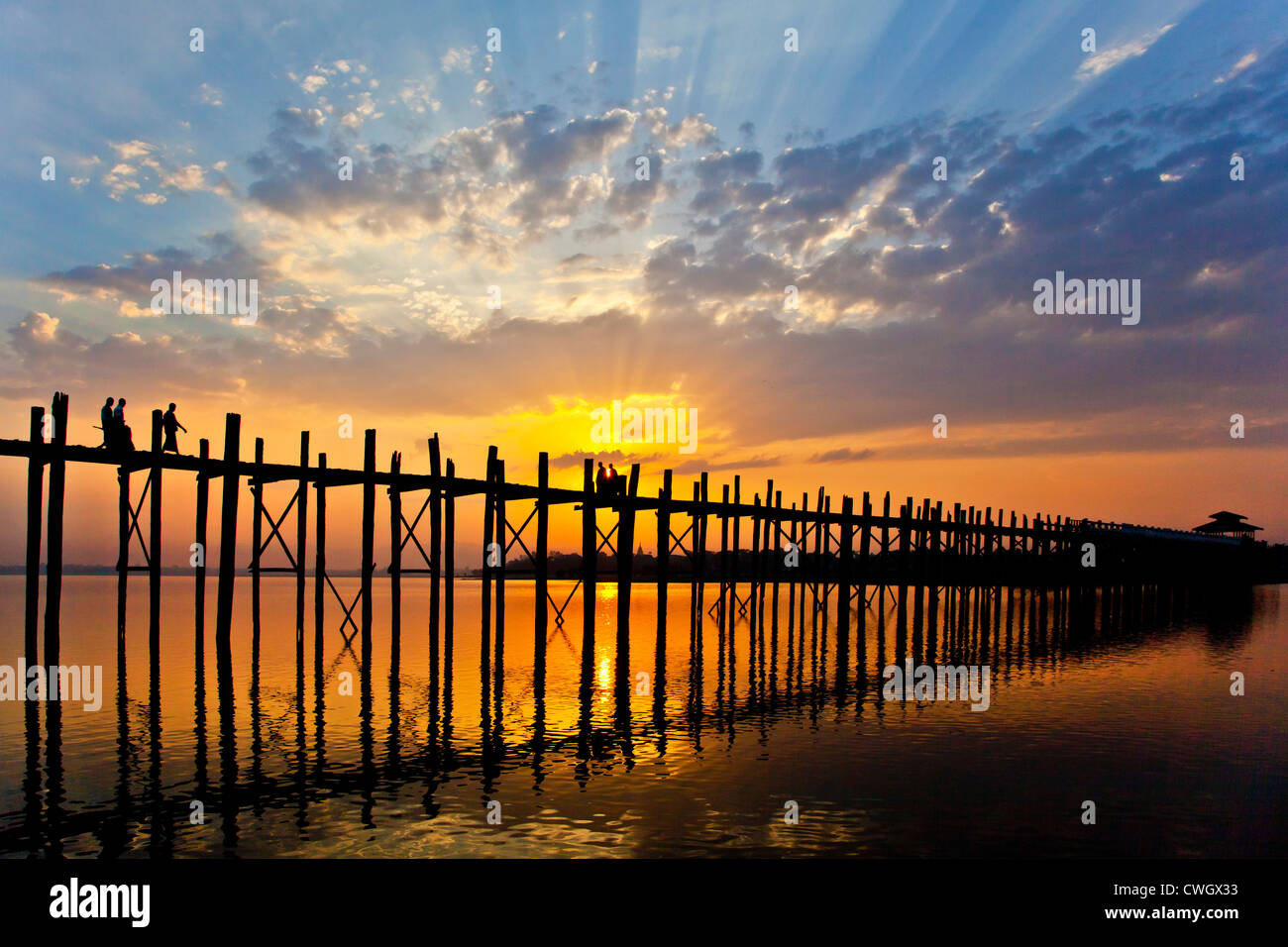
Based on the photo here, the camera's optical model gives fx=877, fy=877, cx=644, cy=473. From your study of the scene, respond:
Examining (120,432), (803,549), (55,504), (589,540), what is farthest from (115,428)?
(803,549)

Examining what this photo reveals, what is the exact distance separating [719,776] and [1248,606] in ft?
186

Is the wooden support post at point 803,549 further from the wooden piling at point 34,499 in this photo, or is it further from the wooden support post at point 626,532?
the wooden piling at point 34,499

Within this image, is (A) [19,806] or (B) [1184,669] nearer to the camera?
(A) [19,806]

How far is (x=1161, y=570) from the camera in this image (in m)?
72.2

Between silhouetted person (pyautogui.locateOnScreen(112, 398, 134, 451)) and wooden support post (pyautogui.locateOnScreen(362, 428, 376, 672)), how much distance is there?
524cm

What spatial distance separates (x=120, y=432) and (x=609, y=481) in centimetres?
1309

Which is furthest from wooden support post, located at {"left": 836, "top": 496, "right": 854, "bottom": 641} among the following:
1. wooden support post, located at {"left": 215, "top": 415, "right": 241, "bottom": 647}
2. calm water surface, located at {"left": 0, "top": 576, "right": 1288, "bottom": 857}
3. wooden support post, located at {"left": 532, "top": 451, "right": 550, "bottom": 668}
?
wooden support post, located at {"left": 215, "top": 415, "right": 241, "bottom": 647}

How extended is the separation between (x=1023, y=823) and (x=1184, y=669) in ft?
55.6

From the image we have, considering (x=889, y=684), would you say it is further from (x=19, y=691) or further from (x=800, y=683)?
(x=19, y=691)

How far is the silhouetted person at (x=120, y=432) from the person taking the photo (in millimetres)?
18578

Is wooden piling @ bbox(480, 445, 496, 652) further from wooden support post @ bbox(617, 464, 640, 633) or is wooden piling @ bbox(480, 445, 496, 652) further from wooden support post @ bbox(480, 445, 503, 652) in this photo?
wooden support post @ bbox(617, 464, 640, 633)
